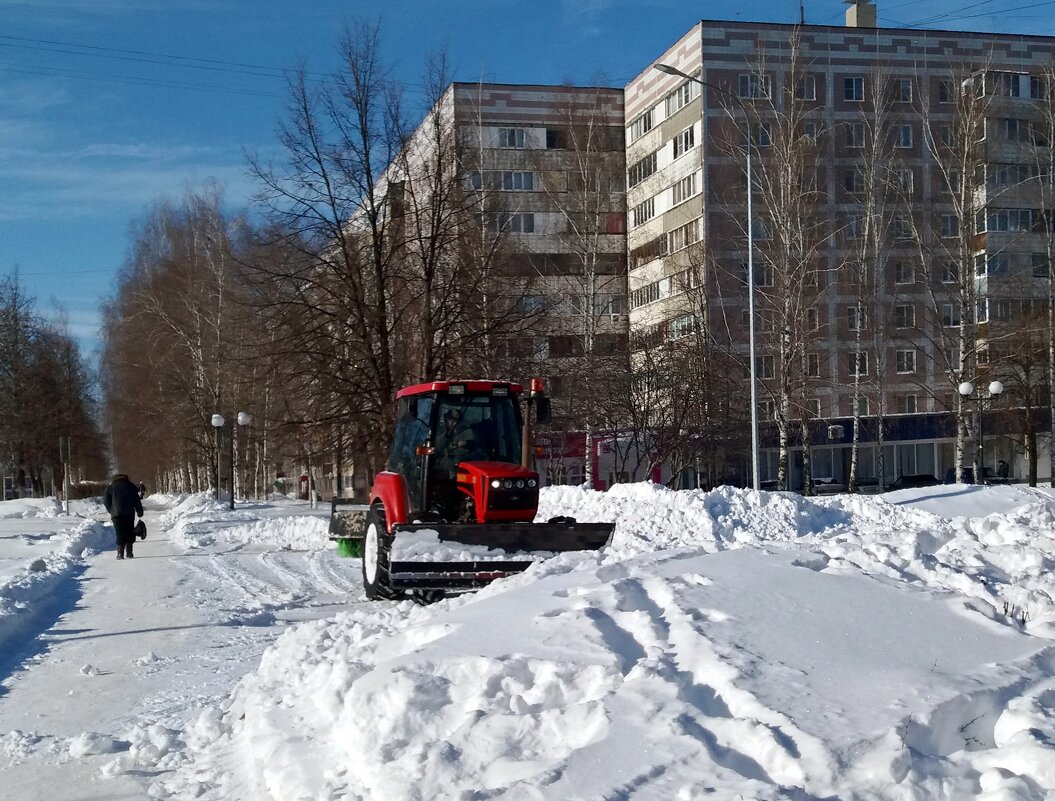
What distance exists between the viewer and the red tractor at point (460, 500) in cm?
1175

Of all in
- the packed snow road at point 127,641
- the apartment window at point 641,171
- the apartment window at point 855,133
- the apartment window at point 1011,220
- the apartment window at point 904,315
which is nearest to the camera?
the packed snow road at point 127,641

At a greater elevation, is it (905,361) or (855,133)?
(855,133)

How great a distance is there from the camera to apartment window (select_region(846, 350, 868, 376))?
3647cm

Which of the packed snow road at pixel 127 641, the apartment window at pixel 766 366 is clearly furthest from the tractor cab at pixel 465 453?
the apartment window at pixel 766 366

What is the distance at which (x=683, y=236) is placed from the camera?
4647cm

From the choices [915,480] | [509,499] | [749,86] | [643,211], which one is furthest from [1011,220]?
[509,499]

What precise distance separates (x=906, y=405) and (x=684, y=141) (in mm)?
15590

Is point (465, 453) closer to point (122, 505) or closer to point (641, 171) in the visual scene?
point (122, 505)

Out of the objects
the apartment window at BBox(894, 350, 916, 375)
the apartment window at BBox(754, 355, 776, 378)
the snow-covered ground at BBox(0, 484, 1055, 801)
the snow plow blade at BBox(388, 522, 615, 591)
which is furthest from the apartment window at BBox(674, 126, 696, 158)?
the snow-covered ground at BBox(0, 484, 1055, 801)

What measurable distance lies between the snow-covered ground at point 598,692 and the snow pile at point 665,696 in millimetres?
16

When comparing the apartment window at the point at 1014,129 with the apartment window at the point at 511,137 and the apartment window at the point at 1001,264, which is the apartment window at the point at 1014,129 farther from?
the apartment window at the point at 511,137

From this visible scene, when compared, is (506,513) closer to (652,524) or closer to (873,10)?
(652,524)

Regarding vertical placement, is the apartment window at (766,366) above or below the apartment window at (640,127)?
below

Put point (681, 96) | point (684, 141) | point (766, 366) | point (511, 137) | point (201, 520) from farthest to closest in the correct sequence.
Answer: point (684, 141) → point (681, 96) → point (511, 137) → point (766, 366) → point (201, 520)
